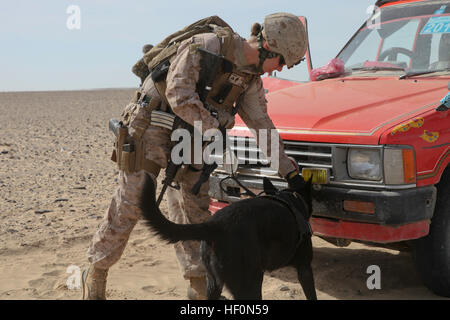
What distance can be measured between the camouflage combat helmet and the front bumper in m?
0.93

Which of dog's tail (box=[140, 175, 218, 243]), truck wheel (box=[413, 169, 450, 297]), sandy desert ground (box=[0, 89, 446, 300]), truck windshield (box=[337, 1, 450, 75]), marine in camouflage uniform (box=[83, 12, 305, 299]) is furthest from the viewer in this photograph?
truck windshield (box=[337, 1, 450, 75])

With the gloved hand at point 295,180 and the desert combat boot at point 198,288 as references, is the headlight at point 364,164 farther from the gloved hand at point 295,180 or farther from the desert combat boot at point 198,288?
the desert combat boot at point 198,288

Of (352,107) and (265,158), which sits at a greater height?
(352,107)

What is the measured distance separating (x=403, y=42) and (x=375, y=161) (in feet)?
6.19

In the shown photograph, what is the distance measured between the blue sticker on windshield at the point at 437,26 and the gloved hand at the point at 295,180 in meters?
2.01

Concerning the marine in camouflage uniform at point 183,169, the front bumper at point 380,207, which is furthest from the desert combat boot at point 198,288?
the front bumper at point 380,207

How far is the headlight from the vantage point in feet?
11.4

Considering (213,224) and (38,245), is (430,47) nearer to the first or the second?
(213,224)

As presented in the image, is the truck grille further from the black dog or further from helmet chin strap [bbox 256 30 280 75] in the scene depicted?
helmet chin strap [bbox 256 30 280 75]

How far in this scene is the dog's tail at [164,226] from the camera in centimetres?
288

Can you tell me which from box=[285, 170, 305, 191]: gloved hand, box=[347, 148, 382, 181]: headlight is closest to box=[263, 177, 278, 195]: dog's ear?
box=[285, 170, 305, 191]: gloved hand

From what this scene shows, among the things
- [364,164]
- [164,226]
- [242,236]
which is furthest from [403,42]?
[164,226]

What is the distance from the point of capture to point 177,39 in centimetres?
356

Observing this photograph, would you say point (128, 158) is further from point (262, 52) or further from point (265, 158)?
point (262, 52)
